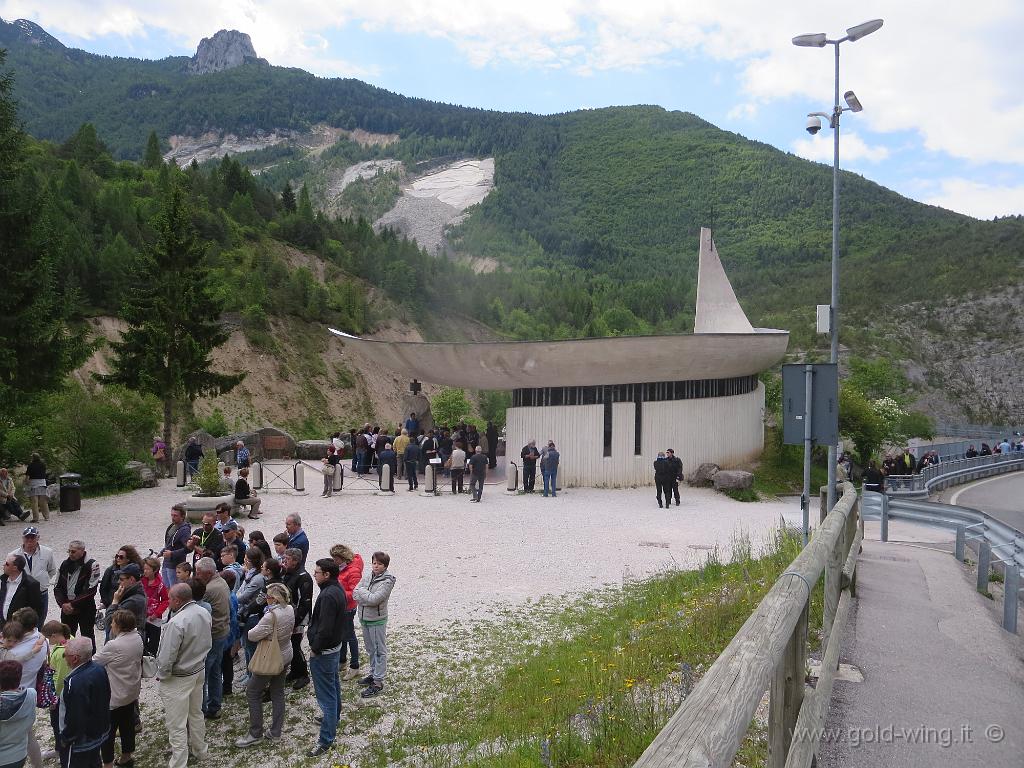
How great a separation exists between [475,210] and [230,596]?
128 m

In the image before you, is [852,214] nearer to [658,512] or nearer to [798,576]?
[658,512]

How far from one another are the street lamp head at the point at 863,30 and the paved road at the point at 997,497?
34.4 ft

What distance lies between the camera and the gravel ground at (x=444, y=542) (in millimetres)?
6953

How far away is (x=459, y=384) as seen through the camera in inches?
890

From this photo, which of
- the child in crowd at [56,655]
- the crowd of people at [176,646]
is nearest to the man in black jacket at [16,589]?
the crowd of people at [176,646]

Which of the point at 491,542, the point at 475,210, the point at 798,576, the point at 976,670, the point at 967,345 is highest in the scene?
the point at 475,210

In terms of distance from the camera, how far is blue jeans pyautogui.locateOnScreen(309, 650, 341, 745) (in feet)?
20.5

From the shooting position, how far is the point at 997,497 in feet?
67.9

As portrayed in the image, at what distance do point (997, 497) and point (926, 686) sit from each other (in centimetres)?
1954

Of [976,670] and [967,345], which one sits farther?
[967,345]

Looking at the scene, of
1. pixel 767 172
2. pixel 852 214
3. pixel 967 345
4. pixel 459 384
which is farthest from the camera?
pixel 767 172

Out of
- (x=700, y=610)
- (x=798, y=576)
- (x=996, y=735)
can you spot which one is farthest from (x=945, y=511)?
(x=798, y=576)

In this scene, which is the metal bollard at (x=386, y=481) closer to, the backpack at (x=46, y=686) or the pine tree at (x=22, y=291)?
the pine tree at (x=22, y=291)

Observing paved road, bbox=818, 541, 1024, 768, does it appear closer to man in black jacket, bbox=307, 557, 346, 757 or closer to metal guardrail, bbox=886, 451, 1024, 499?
man in black jacket, bbox=307, 557, 346, 757
